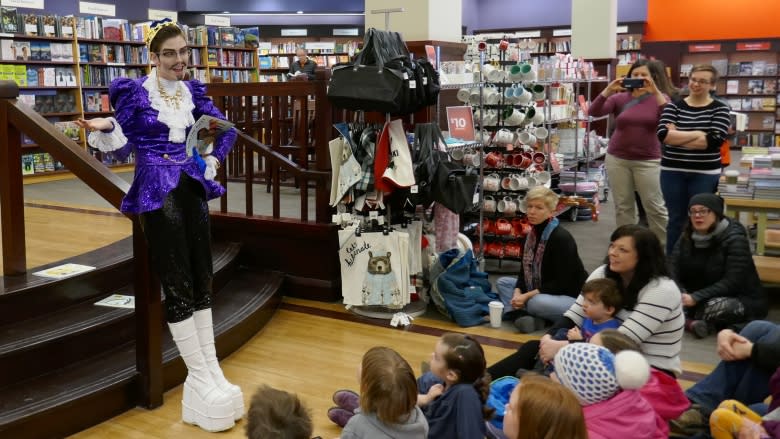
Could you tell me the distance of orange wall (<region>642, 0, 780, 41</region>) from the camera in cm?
1543

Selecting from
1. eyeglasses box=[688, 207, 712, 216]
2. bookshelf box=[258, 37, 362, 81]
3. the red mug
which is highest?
bookshelf box=[258, 37, 362, 81]

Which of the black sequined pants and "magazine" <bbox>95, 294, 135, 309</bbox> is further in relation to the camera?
"magazine" <bbox>95, 294, 135, 309</bbox>

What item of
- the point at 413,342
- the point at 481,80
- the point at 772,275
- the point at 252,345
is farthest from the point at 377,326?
the point at 772,275

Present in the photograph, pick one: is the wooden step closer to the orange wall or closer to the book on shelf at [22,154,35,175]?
the book on shelf at [22,154,35,175]

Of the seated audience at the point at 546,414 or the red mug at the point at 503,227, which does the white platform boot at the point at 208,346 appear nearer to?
the seated audience at the point at 546,414

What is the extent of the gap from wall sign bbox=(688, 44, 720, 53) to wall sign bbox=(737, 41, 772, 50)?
1.44 feet

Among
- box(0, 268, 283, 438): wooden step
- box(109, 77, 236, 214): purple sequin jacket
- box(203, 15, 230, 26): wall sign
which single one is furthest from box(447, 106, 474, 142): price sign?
box(203, 15, 230, 26): wall sign

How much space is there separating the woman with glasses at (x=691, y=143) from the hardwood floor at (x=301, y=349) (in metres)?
1.47

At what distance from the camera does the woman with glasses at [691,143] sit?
15.3ft

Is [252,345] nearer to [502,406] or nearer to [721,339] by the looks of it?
[502,406]

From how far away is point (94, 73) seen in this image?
10734 mm

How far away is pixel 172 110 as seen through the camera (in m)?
3.06

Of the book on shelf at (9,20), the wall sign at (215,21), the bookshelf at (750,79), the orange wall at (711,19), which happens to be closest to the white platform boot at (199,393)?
the book on shelf at (9,20)

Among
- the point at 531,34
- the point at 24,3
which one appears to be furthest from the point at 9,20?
the point at 531,34
